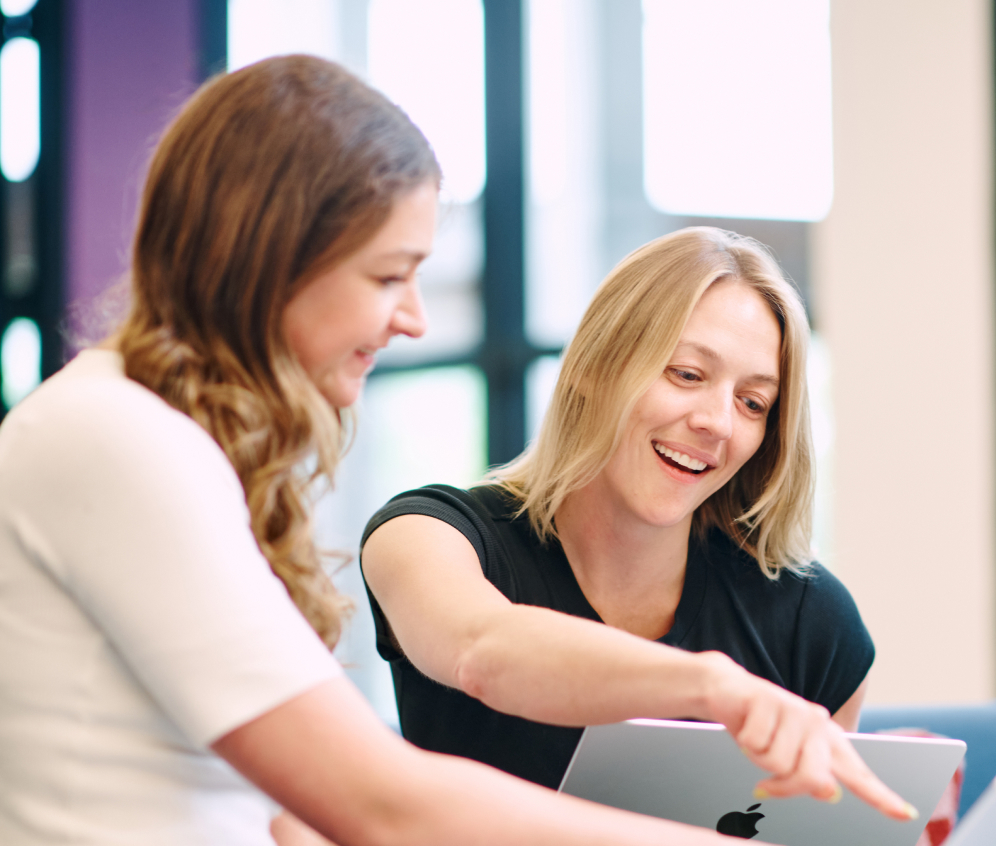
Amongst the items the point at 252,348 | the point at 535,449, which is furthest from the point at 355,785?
the point at 535,449

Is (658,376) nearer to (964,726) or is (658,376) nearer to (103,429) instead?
(103,429)

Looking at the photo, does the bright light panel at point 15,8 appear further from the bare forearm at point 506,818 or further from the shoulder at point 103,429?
the bare forearm at point 506,818

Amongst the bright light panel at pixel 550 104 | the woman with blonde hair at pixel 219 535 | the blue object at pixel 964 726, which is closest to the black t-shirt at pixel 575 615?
the blue object at pixel 964 726

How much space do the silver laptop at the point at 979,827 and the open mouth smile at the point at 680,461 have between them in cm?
57

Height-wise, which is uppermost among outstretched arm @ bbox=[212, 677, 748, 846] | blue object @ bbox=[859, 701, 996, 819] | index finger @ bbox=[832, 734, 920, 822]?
outstretched arm @ bbox=[212, 677, 748, 846]

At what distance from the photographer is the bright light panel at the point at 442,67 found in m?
3.64

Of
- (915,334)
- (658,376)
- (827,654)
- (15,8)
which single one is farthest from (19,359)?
(827,654)

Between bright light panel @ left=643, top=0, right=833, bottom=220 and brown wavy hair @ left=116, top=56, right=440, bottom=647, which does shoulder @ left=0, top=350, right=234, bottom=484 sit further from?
bright light panel @ left=643, top=0, right=833, bottom=220

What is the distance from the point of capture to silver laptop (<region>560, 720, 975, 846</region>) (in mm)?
853

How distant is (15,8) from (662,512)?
3610 millimetres

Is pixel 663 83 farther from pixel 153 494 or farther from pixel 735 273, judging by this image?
pixel 153 494

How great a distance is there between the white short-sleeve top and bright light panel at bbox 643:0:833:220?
270cm

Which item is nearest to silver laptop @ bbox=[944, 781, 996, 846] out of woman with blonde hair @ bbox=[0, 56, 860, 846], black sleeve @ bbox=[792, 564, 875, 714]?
woman with blonde hair @ bbox=[0, 56, 860, 846]

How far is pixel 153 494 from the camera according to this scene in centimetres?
62
